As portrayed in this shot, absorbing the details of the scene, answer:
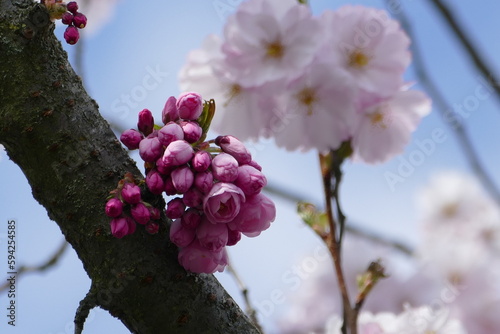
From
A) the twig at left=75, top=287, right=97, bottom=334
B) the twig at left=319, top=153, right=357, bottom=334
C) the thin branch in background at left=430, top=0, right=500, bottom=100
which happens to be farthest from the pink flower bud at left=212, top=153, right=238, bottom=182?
the thin branch in background at left=430, top=0, right=500, bottom=100

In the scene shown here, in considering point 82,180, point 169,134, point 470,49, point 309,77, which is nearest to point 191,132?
point 169,134

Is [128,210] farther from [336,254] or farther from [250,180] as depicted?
[336,254]

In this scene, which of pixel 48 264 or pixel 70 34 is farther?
pixel 48 264

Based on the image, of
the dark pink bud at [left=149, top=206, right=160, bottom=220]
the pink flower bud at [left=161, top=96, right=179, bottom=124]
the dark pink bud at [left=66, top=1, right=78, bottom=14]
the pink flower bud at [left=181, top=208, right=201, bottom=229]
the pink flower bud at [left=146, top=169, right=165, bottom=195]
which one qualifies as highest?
the dark pink bud at [left=66, top=1, right=78, bottom=14]

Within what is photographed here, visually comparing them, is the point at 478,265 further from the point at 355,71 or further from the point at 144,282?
the point at 144,282

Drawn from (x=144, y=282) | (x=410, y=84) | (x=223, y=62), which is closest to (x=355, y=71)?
(x=410, y=84)

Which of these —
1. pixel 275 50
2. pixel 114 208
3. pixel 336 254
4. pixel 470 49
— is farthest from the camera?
pixel 470 49

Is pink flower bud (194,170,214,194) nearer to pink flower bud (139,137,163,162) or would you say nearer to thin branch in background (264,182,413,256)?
pink flower bud (139,137,163,162)

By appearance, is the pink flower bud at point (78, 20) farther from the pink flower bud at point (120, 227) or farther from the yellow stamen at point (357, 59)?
the yellow stamen at point (357, 59)

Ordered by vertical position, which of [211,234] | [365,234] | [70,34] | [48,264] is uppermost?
[70,34]
